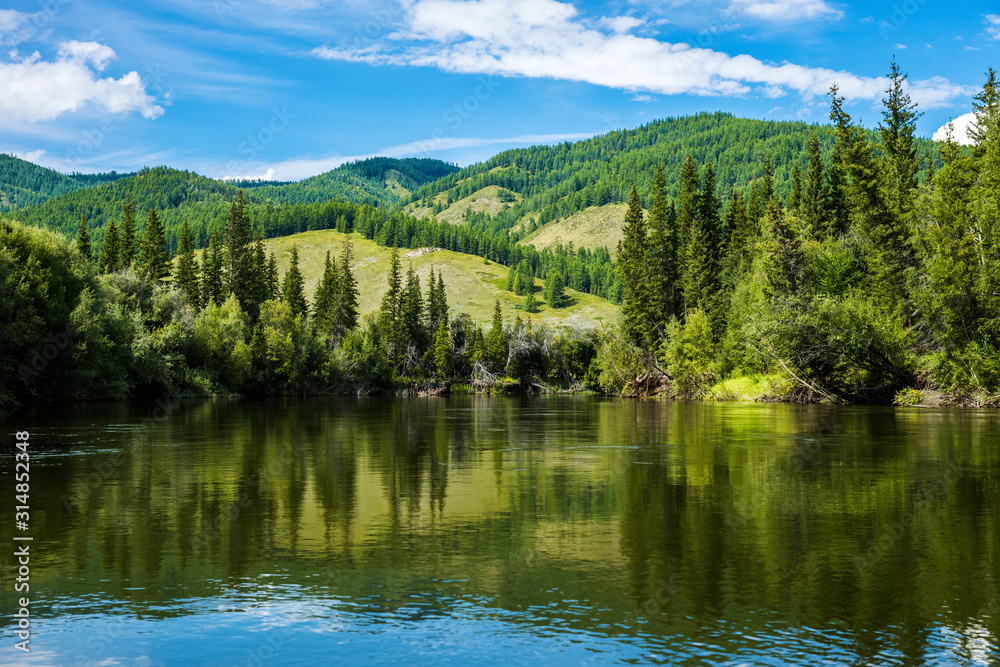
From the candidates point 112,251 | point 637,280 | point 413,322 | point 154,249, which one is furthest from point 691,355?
point 112,251

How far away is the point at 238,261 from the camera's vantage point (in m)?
122

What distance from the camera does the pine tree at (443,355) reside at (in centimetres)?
12741

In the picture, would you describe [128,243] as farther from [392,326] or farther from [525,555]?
[525,555]

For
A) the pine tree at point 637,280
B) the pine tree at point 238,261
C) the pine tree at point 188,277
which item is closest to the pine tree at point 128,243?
the pine tree at point 188,277

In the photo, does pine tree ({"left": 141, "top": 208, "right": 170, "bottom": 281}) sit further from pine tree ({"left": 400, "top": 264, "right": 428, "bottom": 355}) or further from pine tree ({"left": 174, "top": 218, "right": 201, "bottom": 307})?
pine tree ({"left": 400, "top": 264, "right": 428, "bottom": 355})

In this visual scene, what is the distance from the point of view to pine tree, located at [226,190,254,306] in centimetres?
12162

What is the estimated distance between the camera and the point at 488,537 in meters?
13.7

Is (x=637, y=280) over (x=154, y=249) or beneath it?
beneath

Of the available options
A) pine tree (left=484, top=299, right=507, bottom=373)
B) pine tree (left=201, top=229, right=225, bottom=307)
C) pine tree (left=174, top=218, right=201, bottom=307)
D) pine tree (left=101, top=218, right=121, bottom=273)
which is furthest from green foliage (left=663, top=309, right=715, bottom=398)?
pine tree (left=101, top=218, right=121, bottom=273)

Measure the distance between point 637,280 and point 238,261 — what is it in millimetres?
63897

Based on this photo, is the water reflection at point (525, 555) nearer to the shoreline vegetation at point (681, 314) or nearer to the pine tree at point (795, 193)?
the shoreline vegetation at point (681, 314)

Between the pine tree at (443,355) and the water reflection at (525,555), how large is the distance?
100896 mm

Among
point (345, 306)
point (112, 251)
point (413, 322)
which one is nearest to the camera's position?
point (112, 251)

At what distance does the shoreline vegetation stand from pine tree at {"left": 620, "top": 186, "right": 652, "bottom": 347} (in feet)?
0.96
